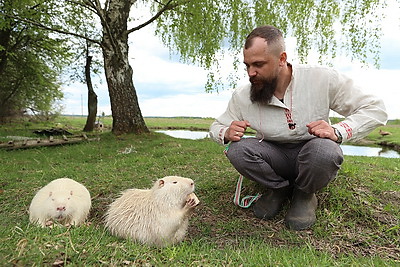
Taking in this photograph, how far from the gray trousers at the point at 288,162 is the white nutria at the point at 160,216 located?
74 cm

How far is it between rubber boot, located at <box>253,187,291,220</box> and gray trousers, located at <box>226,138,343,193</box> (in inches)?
5.2

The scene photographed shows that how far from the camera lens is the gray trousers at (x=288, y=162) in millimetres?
2754

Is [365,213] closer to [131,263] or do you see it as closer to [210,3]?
[131,263]

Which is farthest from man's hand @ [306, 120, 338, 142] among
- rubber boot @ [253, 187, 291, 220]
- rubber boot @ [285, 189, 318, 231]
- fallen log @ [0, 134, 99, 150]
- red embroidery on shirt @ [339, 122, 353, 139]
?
fallen log @ [0, 134, 99, 150]

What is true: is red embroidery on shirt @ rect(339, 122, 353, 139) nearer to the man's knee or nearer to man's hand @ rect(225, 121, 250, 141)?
the man's knee

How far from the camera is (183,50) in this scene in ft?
35.9

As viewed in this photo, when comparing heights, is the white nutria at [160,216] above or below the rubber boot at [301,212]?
above

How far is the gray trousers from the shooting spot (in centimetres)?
275

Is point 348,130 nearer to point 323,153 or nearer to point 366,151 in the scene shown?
point 323,153

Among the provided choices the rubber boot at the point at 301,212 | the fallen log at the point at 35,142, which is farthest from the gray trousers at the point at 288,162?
the fallen log at the point at 35,142

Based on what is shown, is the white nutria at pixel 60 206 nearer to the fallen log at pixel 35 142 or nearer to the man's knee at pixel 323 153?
the man's knee at pixel 323 153

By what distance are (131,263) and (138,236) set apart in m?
0.59

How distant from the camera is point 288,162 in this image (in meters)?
3.22

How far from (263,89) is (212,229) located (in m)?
1.46
